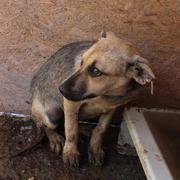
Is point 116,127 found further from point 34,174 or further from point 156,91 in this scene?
point 34,174

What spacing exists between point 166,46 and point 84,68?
0.94 m

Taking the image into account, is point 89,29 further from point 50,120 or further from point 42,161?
point 42,161

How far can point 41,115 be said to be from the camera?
3.64m

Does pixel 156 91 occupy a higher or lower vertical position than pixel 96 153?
higher

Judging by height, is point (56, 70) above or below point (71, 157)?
above

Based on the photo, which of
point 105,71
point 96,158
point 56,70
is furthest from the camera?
point 96,158

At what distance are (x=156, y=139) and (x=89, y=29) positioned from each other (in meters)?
1.07

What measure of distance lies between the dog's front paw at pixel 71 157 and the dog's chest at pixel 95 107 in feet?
1.04

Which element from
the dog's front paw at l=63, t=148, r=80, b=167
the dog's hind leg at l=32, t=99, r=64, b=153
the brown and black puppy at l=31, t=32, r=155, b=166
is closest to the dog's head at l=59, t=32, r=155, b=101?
the brown and black puppy at l=31, t=32, r=155, b=166

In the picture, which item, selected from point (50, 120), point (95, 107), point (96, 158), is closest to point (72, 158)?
point (96, 158)

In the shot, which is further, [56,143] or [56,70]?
[56,143]

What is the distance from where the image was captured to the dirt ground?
11.7ft

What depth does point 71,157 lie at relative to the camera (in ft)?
11.8

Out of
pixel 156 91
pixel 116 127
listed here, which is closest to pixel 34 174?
pixel 116 127
